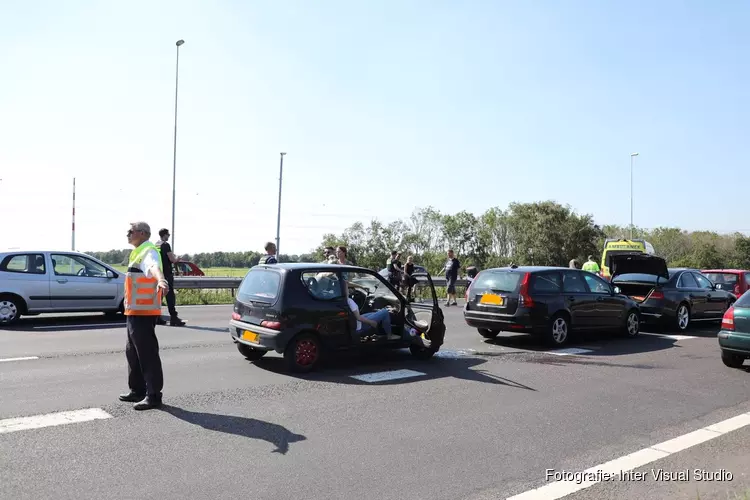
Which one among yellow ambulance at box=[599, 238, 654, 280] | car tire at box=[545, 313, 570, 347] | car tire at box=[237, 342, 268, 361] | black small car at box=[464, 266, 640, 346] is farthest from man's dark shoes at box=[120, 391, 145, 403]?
yellow ambulance at box=[599, 238, 654, 280]

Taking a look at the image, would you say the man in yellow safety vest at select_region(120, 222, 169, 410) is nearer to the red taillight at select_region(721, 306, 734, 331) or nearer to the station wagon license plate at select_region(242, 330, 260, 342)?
the station wagon license plate at select_region(242, 330, 260, 342)

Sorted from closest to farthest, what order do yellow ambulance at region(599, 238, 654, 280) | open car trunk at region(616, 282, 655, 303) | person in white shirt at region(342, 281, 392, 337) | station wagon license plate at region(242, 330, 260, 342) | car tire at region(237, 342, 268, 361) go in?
1. station wagon license plate at region(242, 330, 260, 342)
2. person in white shirt at region(342, 281, 392, 337)
3. car tire at region(237, 342, 268, 361)
4. open car trunk at region(616, 282, 655, 303)
5. yellow ambulance at region(599, 238, 654, 280)

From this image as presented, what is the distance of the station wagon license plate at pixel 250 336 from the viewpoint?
8.71 meters

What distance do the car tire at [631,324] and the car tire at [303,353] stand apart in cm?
737

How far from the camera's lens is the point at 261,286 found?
8961 mm

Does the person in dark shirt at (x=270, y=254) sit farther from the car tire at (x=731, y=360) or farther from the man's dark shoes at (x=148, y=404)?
the car tire at (x=731, y=360)

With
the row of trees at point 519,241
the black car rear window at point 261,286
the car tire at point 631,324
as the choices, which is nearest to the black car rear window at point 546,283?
the car tire at point 631,324

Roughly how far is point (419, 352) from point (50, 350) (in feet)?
18.5

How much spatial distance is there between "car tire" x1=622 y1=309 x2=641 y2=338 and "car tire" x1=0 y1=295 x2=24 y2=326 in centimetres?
1225

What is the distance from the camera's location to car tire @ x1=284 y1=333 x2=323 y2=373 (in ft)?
27.9

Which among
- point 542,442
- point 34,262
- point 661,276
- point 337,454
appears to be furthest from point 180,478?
point 661,276

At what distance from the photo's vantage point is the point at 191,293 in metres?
20.9

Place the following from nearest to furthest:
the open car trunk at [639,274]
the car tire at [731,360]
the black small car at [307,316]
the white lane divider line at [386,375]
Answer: the white lane divider line at [386,375], the black small car at [307,316], the car tire at [731,360], the open car trunk at [639,274]

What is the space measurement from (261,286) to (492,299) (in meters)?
4.75
